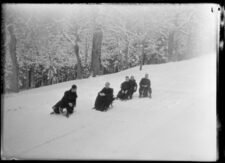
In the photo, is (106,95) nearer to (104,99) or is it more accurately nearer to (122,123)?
(104,99)

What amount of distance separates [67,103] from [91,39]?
5.79ft

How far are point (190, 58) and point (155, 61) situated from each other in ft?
3.07

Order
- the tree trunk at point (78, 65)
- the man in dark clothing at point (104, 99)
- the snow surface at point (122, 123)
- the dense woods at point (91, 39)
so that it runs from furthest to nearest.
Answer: the man in dark clothing at point (104, 99) → the tree trunk at point (78, 65) → the dense woods at point (91, 39) → the snow surface at point (122, 123)

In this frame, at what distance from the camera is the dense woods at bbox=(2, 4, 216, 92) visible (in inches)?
237

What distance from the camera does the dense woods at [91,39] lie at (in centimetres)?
602

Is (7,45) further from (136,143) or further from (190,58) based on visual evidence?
(190,58)

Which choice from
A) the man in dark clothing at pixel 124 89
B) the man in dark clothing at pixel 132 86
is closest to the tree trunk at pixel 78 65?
the man in dark clothing at pixel 124 89

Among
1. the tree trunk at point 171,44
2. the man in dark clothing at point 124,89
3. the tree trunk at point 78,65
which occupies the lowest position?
the man in dark clothing at point 124,89

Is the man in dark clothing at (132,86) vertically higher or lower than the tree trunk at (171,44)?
lower

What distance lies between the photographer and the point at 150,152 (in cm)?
541

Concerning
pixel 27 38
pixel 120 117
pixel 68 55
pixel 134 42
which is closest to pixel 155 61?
pixel 134 42

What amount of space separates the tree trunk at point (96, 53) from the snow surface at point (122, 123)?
0.83 ft

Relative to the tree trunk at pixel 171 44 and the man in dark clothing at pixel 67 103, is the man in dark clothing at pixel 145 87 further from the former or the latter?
the man in dark clothing at pixel 67 103

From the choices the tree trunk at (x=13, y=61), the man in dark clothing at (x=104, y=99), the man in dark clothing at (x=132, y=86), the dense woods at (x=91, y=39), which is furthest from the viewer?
the man in dark clothing at (x=132, y=86)
